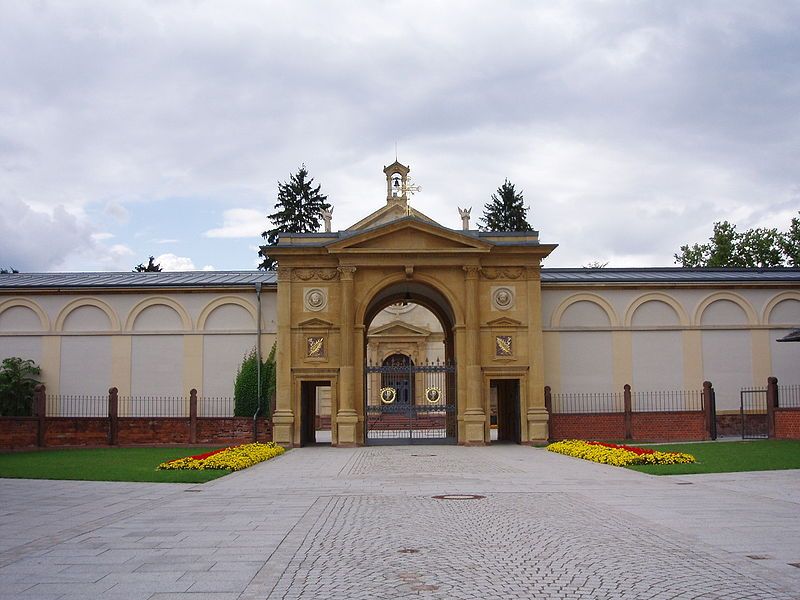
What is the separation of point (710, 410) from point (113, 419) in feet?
79.2

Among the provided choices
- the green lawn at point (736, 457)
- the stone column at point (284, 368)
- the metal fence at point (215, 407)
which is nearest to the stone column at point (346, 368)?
the stone column at point (284, 368)

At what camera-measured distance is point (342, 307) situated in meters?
35.0

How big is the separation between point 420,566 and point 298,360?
2594 cm

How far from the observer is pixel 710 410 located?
3516cm

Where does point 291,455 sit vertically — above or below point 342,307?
below

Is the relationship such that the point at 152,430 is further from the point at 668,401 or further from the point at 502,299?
the point at 668,401

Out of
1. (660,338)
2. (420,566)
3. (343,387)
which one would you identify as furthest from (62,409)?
(420,566)

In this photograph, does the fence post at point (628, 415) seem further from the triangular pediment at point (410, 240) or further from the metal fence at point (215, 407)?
the metal fence at point (215, 407)

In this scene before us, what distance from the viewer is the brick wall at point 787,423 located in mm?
33062

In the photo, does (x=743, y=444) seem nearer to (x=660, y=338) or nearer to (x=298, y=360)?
(x=660, y=338)

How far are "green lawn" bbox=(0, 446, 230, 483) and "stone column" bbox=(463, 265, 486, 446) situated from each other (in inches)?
403

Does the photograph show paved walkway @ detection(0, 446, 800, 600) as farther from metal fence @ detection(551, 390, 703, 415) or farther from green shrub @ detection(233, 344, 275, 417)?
metal fence @ detection(551, 390, 703, 415)

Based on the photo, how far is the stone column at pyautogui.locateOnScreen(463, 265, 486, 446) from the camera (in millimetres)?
34750

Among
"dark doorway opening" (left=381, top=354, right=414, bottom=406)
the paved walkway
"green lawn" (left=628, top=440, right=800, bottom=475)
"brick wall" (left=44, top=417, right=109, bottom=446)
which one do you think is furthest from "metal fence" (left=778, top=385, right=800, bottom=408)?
"brick wall" (left=44, top=417, right=109, bottom=446)
